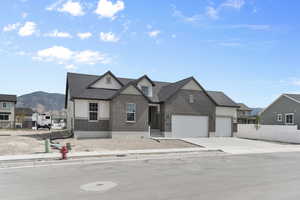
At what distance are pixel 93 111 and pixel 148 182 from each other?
15115mm

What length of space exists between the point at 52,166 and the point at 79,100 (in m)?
11.2

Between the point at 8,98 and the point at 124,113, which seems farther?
the point at 8,98

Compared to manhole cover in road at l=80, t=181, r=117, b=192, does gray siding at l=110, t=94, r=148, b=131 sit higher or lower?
higher

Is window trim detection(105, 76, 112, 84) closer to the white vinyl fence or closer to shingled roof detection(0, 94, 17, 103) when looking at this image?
the white vinyl fence

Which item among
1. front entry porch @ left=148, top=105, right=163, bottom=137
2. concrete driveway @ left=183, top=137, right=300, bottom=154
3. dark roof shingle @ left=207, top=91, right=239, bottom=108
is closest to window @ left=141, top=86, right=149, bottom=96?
front entry porch @ left=148, top=105, right=163, bottom=137

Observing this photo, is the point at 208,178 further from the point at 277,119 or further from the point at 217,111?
the point at 277,119

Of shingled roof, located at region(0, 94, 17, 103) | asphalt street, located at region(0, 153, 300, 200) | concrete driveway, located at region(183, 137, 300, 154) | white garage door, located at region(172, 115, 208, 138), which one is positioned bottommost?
concrete driveway, located at region(183, 137, 300, 154)

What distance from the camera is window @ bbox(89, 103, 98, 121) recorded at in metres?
A: 22.0

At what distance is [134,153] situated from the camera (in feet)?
47.4

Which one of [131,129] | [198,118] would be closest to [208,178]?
[131,129]

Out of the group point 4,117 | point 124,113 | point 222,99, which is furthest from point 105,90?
point 4,117

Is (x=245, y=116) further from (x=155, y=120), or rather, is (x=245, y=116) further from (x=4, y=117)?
(x=4, y=117)

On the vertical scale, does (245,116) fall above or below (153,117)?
below

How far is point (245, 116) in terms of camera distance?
2382 inches
